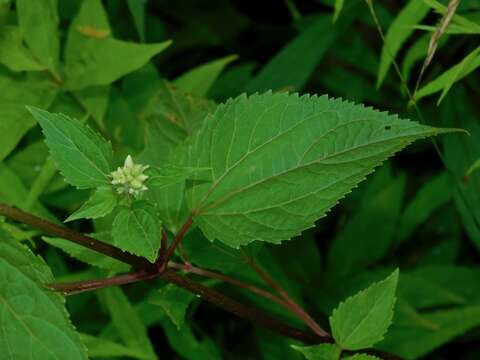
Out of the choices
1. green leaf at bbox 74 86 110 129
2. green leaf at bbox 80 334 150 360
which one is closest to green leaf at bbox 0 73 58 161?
green leaf at bbox 74 86 110 129

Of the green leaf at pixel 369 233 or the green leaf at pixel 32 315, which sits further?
the green leaf at pixel 369 233

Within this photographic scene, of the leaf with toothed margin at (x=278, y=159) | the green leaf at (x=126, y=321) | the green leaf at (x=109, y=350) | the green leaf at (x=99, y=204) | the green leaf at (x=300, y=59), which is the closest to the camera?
the green leaf at (x=99, y=204)

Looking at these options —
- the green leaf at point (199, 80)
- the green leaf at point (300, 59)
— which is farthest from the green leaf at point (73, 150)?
the green leaf at point (300, 59)

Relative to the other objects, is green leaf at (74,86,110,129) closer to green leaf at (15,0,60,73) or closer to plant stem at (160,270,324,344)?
green leaf at (15,0,60,73)

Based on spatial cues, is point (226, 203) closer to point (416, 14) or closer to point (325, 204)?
point (325, 204)

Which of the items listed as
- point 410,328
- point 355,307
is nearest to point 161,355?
point 410,328

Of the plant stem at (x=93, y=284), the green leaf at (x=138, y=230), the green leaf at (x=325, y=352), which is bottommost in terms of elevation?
the green leaf at (x=325, y=352)

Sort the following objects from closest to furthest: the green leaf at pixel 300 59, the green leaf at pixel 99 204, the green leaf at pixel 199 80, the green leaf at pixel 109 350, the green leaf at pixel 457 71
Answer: the green leaf at pixel 99 204 → the green leaf at pixel 457 71 → the green leaf at pixel 109 350 → the green leaf at pixel 199 80 → the green leaf at pixel 300 59

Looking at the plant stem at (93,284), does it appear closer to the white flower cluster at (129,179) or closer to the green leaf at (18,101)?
the white flower cluster at (129,179)
